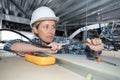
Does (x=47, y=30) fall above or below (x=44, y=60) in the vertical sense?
above

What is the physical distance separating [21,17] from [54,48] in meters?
1.69

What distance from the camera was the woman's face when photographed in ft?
5.03

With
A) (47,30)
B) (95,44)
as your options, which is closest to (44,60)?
(95,44)

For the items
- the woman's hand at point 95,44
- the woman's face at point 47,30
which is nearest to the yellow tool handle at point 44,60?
the woman's hand at point 95,44

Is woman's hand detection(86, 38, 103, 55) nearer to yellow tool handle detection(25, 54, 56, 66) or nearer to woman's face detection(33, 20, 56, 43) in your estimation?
woman's face detection(33, 20, 56, 43)

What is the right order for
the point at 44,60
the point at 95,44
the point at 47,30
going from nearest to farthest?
the point at 44,60
the point at 95,44
the point at 47,30

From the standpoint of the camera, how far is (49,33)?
153 centimetres

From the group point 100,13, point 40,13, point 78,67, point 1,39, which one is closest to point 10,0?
point 40,13

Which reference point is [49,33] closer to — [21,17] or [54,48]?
[54,48]

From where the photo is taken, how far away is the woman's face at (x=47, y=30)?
1.53 metres

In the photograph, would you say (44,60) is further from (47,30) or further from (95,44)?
(47,30)

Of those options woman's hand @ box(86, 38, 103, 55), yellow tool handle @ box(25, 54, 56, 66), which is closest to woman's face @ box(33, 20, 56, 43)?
woman's hand @ box(86, 38, 103, 55)

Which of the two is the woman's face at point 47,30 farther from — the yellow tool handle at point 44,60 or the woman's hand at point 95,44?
the yellow tool handle at point 44,60

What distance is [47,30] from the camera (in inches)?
61.1
